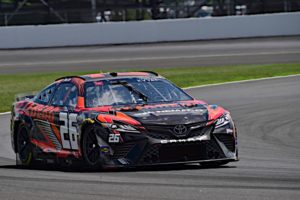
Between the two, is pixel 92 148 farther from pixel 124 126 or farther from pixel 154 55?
pixel 154 55

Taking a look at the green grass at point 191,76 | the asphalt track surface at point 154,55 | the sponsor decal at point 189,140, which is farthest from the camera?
the asphalt track surface at point 154,55

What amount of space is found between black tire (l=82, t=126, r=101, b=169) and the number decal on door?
0.22 metres

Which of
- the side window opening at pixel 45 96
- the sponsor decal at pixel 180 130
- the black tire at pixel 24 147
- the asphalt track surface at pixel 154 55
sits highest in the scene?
the side window opening at pixel 45 96

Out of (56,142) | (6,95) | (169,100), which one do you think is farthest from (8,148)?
(6,95)

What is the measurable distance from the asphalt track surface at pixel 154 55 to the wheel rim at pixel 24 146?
1823 centimetres

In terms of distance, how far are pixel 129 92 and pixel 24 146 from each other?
5.86 feet

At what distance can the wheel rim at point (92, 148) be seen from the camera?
34.1ft

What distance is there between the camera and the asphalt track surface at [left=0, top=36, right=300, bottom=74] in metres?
32.2

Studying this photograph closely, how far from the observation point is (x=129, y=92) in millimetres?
11422

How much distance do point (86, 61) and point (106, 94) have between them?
22864 millimetres

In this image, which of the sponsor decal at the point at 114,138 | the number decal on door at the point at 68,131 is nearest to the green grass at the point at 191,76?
the number decal on door at the point at 68,131

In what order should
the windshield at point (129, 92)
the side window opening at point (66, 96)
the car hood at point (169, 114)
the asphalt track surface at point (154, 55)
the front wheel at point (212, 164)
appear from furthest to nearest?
the asphalt track surface at point (154, 55), the side window opening at point (66, 96), the windshield at point (129, 92), the front wheel at point (212, 164), the car hood at point (169, 114)

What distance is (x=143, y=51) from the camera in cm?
3688

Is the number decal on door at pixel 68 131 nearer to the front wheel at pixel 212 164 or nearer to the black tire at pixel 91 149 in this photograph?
the black tire at pixel 91 149
